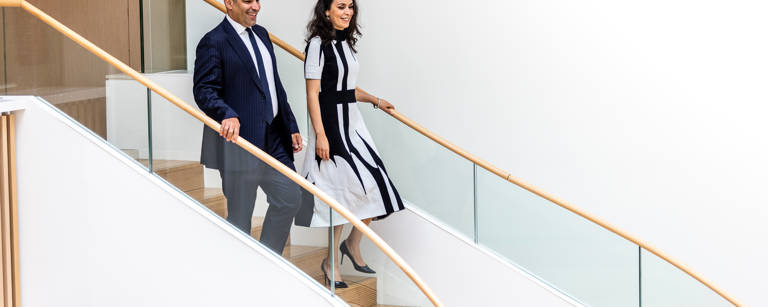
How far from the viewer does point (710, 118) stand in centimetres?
562

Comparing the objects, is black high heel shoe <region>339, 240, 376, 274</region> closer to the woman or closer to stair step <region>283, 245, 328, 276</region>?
stair step <region>283, 245, 328, 276</region>

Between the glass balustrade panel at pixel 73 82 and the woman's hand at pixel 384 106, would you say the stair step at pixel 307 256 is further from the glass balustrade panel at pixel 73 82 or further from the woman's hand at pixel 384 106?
the woman's hand at pixel 384 106

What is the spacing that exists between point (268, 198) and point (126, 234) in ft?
2.05

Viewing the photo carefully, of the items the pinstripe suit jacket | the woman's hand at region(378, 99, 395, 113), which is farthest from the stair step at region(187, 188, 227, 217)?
the woman's hand at region(378, 99, 395, 113)

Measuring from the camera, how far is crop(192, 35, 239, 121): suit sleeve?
379cm

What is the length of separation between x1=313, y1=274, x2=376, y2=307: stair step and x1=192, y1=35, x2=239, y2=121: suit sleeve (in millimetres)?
827

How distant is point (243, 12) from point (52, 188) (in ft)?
3.65

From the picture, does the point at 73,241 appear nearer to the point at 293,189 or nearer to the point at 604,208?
the point at 293,189

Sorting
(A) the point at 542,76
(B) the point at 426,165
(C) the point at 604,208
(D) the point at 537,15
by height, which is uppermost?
(D) the point at 537,15

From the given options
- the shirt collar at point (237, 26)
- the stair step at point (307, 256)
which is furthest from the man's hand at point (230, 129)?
the stair step at point (307, 256)

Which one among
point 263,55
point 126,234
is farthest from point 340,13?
point 126,234

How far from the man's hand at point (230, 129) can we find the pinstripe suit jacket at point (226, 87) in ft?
0.16

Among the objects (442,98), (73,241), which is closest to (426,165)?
(442,98)

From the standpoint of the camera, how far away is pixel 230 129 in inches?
147
